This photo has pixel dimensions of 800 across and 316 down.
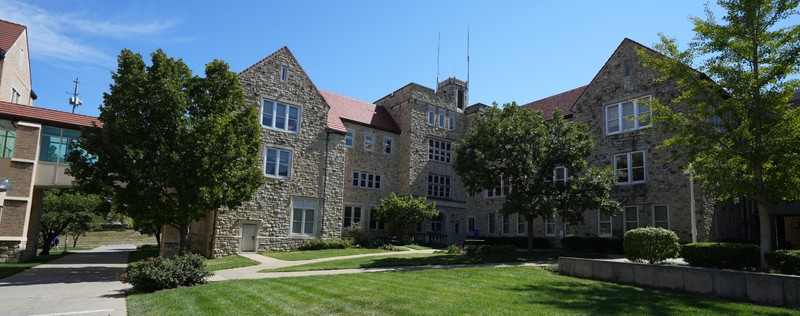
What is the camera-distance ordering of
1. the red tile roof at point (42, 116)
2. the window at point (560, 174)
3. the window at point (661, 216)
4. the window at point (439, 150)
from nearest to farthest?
1. the red tile roof at point (42, 116)
2. the window at point (661, 216)
3. the window at point (560, 174)
4. the window at point (439, 150)

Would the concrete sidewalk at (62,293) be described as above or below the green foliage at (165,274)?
below

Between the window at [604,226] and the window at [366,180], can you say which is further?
the window at [366,180]

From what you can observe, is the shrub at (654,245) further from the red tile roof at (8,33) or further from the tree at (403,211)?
the red tile roof at (8,33)

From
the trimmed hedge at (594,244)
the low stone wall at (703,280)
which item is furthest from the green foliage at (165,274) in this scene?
the trimmed hedge at (594,244)

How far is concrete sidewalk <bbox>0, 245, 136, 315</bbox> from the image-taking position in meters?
9.64

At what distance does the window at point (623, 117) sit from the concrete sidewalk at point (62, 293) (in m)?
24.3

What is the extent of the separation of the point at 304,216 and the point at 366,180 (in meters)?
6.86

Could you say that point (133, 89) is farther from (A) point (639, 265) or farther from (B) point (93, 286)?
(A) point (639, 265)

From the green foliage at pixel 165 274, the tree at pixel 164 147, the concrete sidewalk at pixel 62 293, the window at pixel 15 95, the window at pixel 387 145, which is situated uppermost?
the window at pixel 15 95

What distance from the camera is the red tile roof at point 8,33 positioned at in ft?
87.2

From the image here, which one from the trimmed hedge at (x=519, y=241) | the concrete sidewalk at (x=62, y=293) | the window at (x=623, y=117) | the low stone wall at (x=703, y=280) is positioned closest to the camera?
the low stone wall at (x=703, y=280)

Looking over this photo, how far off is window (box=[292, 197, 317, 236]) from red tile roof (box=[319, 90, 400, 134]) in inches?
243

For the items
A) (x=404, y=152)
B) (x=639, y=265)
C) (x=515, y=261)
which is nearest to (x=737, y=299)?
(x=639, y=265)

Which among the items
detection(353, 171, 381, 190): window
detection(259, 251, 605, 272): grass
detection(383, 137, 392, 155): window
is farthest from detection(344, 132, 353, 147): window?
detection(259, 251, 605, 272): grass
